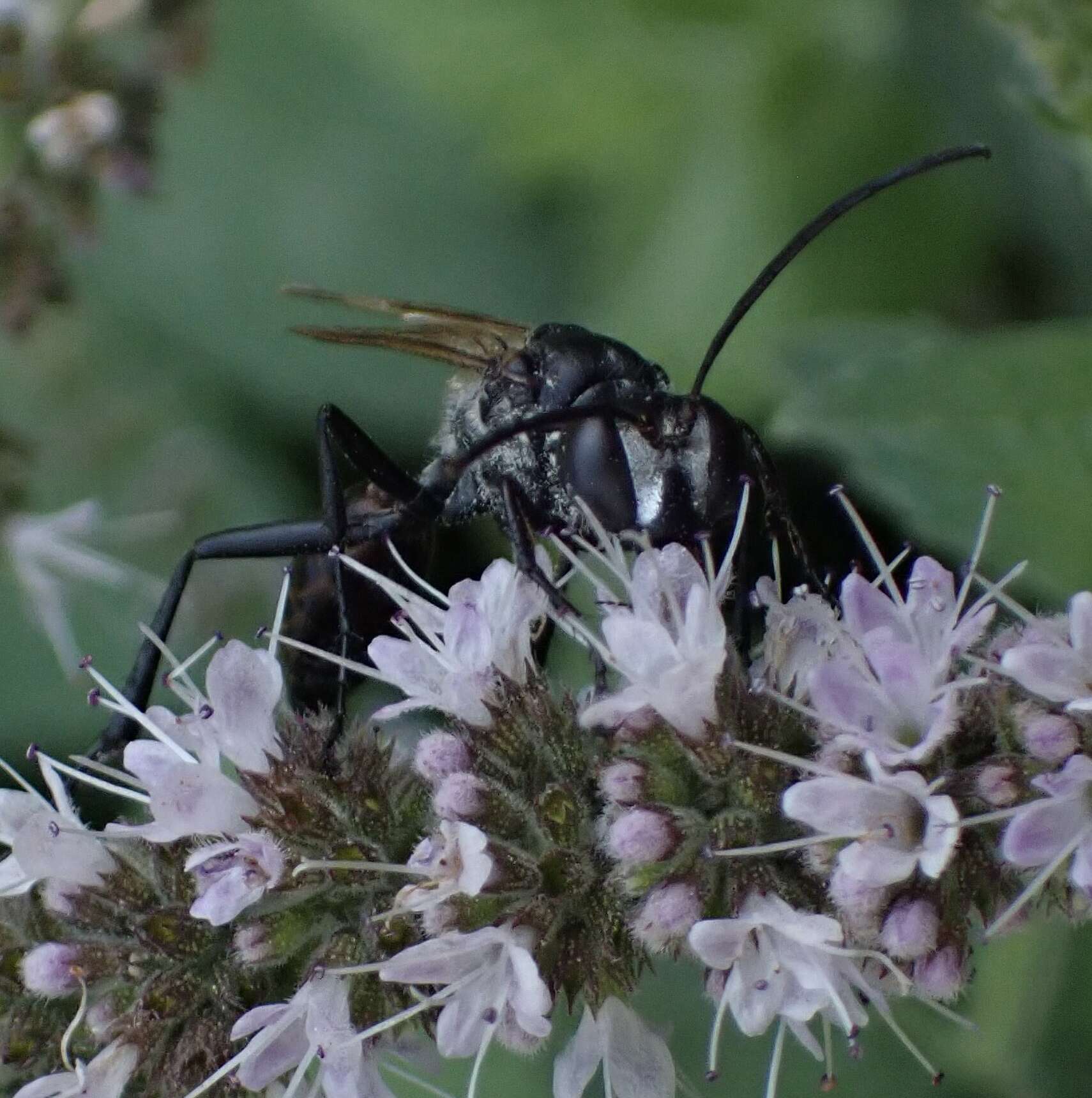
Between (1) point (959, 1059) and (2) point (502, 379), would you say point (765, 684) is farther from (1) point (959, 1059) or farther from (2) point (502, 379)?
(1) point (959, 1059)

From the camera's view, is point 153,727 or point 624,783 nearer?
point 624,783

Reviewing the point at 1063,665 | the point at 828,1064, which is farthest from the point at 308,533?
the point at 1063,665

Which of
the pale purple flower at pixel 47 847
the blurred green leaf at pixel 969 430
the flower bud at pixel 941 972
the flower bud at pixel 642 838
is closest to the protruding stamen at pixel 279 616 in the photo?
the pale purple flower at pixel 47 847

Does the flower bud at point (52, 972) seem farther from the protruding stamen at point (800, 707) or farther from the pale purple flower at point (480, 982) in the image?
the protruding stamen at point (800, 707)

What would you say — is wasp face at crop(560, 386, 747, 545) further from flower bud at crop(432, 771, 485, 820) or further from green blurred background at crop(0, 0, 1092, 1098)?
green blurred background at crop(0, 0, 1092, 1098)

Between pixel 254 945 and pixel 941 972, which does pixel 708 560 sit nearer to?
pixel 941 972

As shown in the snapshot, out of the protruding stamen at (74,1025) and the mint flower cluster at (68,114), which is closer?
the protruding stamen at (74,1025)

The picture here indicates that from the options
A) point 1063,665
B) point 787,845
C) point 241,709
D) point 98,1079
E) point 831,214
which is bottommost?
point 98,1079

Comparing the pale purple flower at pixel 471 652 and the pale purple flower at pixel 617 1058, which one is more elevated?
the pale purple flower at pixel 471 652
